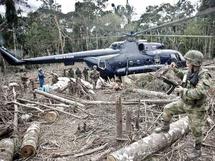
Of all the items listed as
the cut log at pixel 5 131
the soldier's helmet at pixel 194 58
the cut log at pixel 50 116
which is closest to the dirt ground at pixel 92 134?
the cut log at pixel 50 116

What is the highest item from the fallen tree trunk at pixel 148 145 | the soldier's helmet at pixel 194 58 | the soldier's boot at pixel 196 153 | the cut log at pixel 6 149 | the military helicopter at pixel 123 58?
the soldier's helmet at pixel 194 58

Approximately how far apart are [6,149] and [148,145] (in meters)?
2.68

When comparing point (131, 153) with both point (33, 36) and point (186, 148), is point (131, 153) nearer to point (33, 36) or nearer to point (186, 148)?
point (186, 148)

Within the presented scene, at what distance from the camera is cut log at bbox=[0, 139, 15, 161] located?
5.42 m

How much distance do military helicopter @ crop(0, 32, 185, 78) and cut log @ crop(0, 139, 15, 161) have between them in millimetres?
9416

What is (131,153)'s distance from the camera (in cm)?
479

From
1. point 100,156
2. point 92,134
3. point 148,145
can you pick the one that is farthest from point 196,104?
point 92,134

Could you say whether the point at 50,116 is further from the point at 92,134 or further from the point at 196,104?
the point at 196,104

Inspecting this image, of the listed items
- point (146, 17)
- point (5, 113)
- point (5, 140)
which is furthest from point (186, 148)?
point (146, 17)

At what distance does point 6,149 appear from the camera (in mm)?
5648

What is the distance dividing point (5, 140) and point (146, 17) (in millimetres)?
41236

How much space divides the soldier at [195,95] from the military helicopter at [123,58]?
10105mm

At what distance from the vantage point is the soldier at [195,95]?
4691 mm

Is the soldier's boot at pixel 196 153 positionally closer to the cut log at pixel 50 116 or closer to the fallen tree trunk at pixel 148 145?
the fallen tree trunk at pixel 148 145
